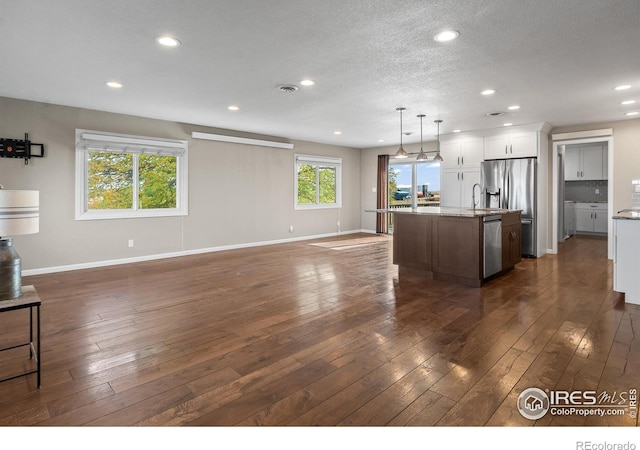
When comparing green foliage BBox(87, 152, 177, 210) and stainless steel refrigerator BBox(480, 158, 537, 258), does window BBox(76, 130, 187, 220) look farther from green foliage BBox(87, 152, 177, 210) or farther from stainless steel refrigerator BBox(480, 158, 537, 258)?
stainless steel refrigerator BBox(480, 158, 537, 258)

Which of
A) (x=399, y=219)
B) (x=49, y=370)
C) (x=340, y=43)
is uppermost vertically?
(x=340, y=43)

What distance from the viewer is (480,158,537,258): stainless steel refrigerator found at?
6.52 meters

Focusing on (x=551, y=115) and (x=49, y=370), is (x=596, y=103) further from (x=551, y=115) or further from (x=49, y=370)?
(x=49, y=370)

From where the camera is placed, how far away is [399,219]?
5.26 metres

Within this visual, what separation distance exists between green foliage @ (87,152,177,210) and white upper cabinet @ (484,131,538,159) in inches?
237

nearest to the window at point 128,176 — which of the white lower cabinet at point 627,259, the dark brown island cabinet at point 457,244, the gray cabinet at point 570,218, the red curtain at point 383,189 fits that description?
the dark brown island cabinet at point 457,244

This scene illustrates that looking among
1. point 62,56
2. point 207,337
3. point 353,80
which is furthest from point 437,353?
point 62,56

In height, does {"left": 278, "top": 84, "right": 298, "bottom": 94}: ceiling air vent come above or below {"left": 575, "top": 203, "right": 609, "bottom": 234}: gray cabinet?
above

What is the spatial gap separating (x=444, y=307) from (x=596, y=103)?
3.87 meters

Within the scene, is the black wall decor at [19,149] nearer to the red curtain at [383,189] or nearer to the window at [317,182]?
the window at [317,182]

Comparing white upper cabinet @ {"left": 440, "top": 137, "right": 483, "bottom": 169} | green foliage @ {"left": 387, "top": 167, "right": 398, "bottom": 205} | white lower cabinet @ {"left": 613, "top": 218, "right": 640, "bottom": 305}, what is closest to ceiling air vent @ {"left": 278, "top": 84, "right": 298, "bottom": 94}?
white lower cabinet @ {"left": 613, "top": 218, "right": 640, "bottom": 305}

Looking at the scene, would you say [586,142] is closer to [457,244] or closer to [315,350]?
[457,244]

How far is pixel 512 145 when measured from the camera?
6785 mm

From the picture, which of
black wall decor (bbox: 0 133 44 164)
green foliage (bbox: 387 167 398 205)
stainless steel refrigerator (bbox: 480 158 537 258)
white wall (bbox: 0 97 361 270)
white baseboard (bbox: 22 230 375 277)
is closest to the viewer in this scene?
black wall decor (bbox: 0 133 44 164)
